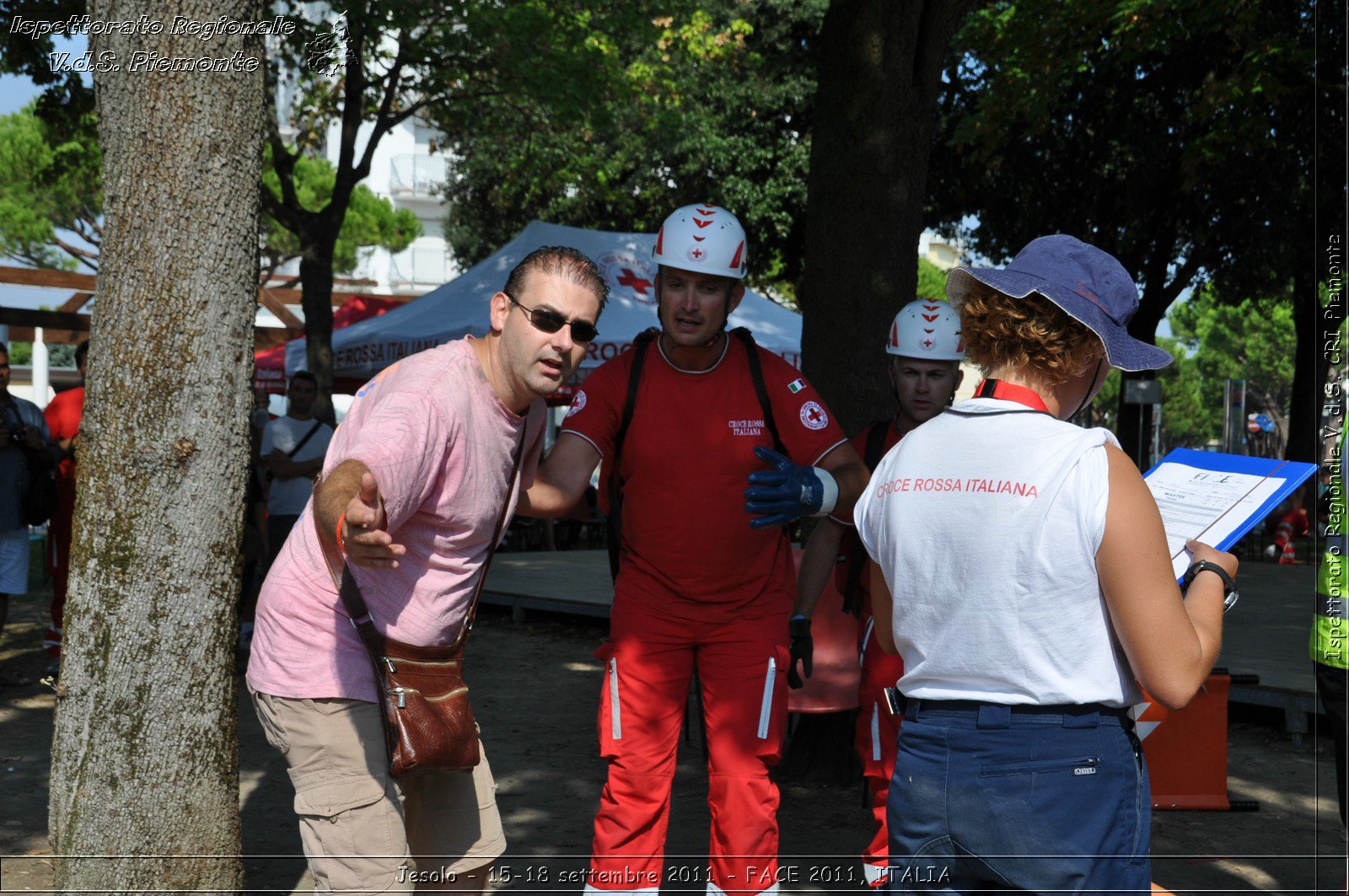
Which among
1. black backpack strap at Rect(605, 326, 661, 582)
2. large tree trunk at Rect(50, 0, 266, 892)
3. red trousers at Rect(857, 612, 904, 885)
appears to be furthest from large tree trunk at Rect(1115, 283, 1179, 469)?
large tree trunk at Rect(50, 0, 266, 892)

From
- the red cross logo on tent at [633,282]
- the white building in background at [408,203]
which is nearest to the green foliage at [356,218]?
the white building in background at [408,203]

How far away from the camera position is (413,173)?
57.3 meters

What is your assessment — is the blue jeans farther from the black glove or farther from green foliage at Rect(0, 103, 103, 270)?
green foliage at Rect(0, 103, 103, 270)

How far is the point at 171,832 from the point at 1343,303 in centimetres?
375

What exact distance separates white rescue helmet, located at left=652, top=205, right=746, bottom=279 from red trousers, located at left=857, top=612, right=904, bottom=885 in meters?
1.46

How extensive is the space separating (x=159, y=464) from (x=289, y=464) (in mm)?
5480

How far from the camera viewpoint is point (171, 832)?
344 centimetres

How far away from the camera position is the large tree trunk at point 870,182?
19.1 ft

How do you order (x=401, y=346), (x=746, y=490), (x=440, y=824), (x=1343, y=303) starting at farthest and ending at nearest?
(x=401, y=346) → (x=1343, y=303) → (x=746, y=490) → (x=440, y=824)

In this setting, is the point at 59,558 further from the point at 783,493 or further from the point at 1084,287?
the point at 1084,287

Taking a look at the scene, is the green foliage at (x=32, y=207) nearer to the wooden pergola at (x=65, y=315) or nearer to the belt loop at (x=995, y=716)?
the wooden pergola at (x=65, y=315)

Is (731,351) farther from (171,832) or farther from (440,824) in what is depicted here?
(171,832)

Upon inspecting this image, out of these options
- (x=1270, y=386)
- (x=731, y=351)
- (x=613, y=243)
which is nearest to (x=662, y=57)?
(x=613, y=243)

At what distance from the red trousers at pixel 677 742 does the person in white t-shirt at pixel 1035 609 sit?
1.50 meters
